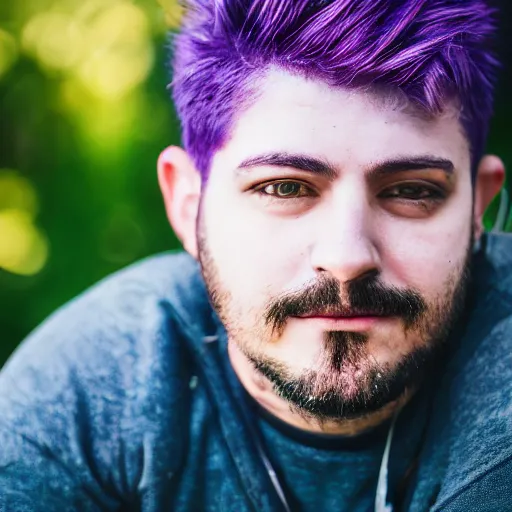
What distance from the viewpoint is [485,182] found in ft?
4.30

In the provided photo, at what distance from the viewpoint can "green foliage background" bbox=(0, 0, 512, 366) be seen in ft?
6.45

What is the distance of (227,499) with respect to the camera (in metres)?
1.22

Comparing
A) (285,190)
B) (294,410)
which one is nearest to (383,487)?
(294,410)

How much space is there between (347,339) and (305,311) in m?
0.08

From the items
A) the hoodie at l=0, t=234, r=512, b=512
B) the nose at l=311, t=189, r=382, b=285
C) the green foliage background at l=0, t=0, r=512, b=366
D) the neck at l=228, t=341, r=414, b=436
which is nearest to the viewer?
the nose at l=311, t=189, r=382, b=285

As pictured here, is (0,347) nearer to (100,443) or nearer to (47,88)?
(47,88)

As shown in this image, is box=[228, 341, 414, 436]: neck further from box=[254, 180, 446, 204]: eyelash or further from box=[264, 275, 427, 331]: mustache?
box=[254, 180, 446, 204]: eyelash

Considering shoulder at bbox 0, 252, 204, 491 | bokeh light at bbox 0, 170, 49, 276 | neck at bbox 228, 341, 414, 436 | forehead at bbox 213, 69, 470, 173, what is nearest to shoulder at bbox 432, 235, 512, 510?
neck at bbox 228, 341, 414, 436

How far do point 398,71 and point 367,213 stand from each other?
228 mm

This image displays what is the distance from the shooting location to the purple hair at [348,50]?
1056 millimetres

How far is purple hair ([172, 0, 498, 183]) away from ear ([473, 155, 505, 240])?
0.07m

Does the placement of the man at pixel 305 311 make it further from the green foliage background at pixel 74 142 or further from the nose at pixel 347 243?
the green foliage background at pixel 74 142

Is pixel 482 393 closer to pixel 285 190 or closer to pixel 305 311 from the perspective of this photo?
pixel 305 311

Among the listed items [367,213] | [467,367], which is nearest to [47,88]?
[367,213]
